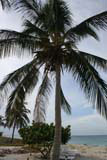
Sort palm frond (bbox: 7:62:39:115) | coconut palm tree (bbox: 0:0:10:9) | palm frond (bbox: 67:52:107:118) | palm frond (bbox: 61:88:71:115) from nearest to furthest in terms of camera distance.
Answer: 1. coconut palm tree (bbox: 0:0:10:9)
2. palm frond (bbox: 67:52:107:118)
3. palm frond (bbox: 7:62:39:115)
4. palm frond (bbox: 61:88:71:115)

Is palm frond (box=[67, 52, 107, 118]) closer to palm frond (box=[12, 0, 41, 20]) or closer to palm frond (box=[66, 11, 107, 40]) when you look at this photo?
palm frond (box=[66, 11, 107, 40])

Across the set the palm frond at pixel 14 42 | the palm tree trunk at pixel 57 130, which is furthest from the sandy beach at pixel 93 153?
the palm frond at pixel 14 42

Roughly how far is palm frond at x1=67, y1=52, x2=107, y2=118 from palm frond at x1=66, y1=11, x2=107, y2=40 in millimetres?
849

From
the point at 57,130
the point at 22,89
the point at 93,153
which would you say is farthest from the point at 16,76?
the point at 93,153

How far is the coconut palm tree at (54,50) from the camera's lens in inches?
356

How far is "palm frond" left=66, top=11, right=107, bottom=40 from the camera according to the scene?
29.7ft

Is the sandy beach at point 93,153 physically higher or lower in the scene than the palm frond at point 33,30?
lower

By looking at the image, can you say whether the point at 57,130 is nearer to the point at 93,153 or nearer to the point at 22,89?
the point at 22,89

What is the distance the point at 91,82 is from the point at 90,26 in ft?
6.89

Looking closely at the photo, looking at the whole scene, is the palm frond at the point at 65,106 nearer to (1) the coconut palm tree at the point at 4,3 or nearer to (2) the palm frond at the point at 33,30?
(2) the palm frond at the point at 33,30

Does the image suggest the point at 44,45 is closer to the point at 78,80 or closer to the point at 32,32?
the point at 32,32

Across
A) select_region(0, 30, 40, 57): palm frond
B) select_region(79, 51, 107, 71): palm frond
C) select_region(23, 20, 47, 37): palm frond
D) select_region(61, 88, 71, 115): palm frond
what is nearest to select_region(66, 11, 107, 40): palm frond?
select_region(79, 51, 107, 71): palm frond

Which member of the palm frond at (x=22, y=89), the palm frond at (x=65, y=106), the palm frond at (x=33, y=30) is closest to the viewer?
the palm frond at (x=22, y=89)

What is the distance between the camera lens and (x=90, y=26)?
928 cm
